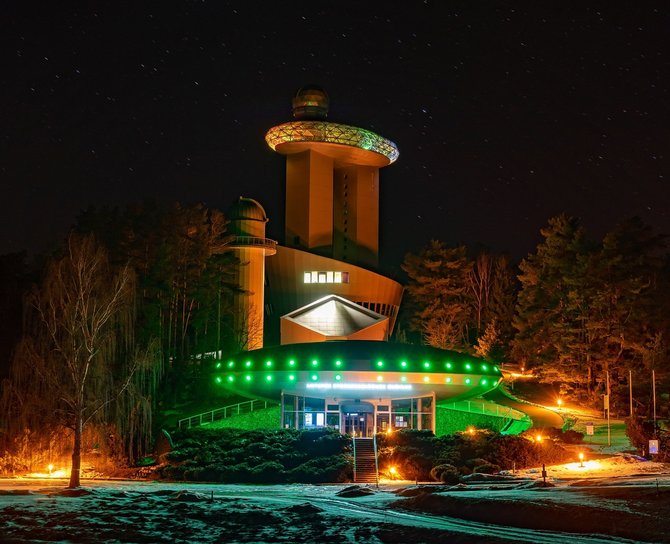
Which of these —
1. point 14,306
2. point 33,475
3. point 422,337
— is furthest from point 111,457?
point 422,337

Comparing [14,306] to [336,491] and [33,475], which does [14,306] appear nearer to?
[33,475]

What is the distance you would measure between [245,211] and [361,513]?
42.4 metres

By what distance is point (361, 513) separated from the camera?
2219 centimetres

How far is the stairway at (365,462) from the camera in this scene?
32.3 m

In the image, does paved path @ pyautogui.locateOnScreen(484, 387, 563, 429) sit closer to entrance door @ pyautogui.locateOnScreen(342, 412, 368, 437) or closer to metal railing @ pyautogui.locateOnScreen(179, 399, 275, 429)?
entrance door @ pyautogui.locateOnScreen(342, 412, 368, 437)

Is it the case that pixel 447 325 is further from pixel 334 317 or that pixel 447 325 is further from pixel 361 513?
pixel 361 513

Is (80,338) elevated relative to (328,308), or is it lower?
lower

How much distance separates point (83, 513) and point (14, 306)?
64.3 feet

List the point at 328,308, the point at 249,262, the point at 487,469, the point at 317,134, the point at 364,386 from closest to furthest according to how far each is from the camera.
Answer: the point at 487,469 < the point at 364,386 < the point at 328,308 < the point at 249,262 < the point at 317,134

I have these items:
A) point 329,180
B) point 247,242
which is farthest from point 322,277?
point 329,180

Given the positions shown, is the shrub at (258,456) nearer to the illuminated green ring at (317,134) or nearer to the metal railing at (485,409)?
the metal railing at (485,409)

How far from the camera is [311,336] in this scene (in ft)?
164

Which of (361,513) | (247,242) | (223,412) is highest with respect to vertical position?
(247,242)

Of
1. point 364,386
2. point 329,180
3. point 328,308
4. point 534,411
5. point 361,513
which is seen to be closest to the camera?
point 361,513
